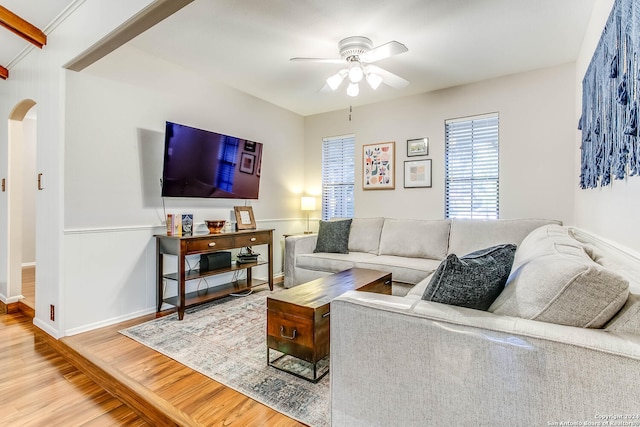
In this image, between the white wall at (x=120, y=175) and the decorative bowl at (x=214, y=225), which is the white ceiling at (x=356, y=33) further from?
the decorative bowl at (x=214, y=225)

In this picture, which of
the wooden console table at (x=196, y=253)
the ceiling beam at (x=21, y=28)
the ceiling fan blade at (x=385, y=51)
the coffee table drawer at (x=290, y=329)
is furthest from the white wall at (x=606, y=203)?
the ceiling beam at (x=21, y=28)

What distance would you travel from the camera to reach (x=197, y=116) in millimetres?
3605

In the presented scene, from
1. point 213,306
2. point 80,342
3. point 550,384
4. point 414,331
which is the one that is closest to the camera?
point 550,384

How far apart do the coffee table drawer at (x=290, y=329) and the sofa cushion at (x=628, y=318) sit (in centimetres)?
137

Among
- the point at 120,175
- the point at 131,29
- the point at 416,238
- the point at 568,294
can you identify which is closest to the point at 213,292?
the point at 120,175

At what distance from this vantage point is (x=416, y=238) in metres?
3.75

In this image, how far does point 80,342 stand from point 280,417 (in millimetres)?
1850

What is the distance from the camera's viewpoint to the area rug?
1762mm

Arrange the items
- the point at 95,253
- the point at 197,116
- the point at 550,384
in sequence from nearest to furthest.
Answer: the point at 550,384, the point at 95,253, the point at 197,116

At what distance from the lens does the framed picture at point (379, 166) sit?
4.36 meters

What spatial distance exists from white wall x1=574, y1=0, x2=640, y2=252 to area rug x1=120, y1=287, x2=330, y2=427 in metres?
1.65

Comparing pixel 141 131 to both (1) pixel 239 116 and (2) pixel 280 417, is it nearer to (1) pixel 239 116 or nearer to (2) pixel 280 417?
(1) pixel 239 116

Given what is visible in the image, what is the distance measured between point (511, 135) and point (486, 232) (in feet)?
3.69

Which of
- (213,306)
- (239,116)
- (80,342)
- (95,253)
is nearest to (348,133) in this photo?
(239,116)
